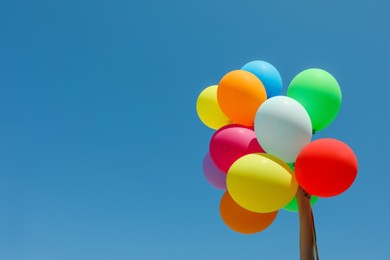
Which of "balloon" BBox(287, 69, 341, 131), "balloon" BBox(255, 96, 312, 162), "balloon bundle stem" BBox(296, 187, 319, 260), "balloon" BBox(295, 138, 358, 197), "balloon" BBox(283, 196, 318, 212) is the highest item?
"balloon" BBox(287, 69, 341, 131)

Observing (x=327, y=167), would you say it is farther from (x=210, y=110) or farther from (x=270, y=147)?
(x=210, y=110)

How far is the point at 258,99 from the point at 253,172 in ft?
3.78

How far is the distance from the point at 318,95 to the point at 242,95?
0.91 metres

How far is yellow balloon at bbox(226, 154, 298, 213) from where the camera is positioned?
4133 millimetres

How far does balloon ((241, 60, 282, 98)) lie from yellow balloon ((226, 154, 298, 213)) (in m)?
1.40

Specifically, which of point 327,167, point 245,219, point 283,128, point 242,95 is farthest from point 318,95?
point 245,219

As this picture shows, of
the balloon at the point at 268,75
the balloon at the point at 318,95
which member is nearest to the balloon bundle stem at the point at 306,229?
the balloon at the point at 318,95

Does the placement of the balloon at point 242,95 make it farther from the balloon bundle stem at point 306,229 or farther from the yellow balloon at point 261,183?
the balloon bundle stem at point 306,229

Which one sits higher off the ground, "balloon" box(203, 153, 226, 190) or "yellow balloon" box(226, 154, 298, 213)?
"balloon" box(203, 153, 226, 190)

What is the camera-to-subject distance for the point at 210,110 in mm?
5762

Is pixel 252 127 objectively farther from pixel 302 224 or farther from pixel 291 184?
pixel 302 224

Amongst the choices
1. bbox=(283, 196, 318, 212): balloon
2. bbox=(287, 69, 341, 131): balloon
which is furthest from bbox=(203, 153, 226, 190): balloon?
bbox=(287, 69, 341, 131): balloon

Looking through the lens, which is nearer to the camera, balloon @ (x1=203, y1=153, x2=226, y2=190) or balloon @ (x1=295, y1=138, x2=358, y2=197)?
balloon @ (x1=295, y1=138, x2=358, y2=197)

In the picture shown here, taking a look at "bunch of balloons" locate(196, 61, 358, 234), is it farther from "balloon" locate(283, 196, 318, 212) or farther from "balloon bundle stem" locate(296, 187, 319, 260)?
"balloon bundle stem" locate(296, 187, 319, 260)
